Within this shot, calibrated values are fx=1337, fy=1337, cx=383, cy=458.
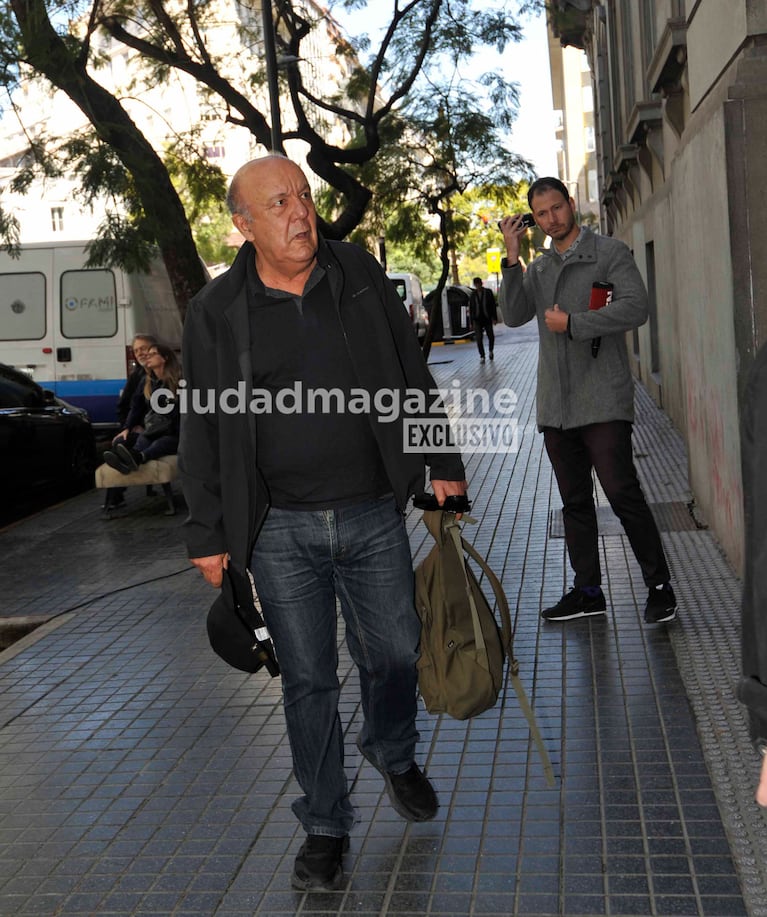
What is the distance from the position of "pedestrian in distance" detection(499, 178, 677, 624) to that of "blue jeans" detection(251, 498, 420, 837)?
2.20 meters

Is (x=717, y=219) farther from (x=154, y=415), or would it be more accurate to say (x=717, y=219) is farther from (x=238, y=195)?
(x=154, y=415)

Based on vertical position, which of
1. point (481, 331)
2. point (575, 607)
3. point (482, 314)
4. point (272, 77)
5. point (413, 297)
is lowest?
point (575, 607)

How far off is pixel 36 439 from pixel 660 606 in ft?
25.6

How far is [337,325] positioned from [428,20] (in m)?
14.7

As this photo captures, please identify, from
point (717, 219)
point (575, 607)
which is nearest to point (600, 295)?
point (717, 219)

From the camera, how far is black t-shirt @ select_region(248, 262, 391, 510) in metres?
3.66

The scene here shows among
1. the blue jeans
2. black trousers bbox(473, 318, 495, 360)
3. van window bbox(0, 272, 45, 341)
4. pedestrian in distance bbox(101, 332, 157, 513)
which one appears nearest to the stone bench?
pedestrian in distance bbox(101, 332, 157, 513)

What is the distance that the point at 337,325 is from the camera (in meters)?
3.69

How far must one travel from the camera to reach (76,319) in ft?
52.3

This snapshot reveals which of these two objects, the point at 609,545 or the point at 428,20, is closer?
the point at 609,545

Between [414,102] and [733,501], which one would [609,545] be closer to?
[733,501]

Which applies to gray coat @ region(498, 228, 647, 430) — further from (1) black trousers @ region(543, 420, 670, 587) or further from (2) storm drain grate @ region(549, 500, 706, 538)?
(2) storm drain grate @ region(549, 500, 706, 538)

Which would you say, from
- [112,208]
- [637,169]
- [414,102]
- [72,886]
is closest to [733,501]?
[72,886]

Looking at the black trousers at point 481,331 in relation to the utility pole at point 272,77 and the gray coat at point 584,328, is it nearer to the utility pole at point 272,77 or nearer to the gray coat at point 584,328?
the utility pole at point 272,77
